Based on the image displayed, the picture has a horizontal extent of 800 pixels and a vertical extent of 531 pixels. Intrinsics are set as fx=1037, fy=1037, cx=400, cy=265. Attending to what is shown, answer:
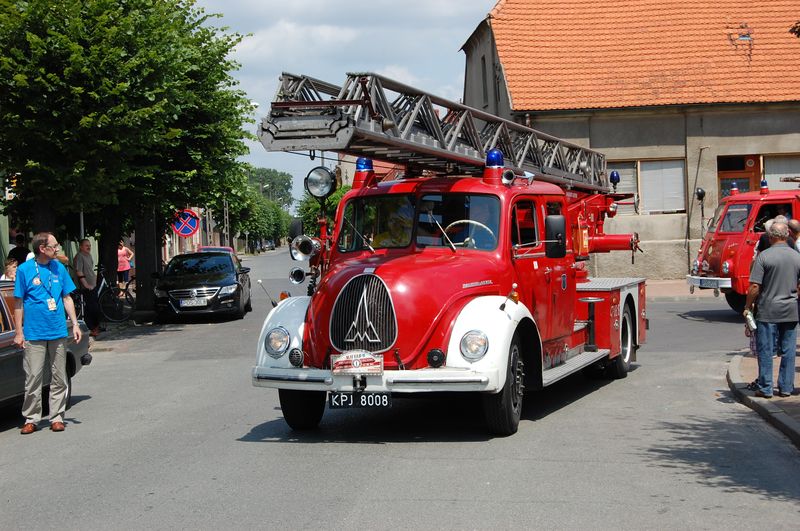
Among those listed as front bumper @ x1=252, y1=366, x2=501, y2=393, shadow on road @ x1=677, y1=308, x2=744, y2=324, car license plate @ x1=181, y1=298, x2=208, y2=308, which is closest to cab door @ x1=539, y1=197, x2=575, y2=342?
front bumper @ x1=252, y1=366, x2=501, y2=393

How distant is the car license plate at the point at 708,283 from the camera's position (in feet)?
66.8

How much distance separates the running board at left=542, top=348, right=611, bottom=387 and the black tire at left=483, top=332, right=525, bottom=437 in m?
0.52

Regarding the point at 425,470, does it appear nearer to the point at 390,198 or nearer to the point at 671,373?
the point at 390,198

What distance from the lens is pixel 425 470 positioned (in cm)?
776

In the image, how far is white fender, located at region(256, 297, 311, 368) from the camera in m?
9.05

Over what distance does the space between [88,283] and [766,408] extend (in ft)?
46.1

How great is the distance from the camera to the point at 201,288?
76.4 feet

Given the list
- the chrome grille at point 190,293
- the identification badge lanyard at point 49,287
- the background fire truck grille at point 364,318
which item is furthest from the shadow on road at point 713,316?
the identification badge lanyard at point 49,287

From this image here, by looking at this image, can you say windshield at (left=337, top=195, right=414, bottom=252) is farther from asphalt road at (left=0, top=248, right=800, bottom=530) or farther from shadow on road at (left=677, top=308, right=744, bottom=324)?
shadow on road at (left=677, top=308, right=744, bottom=324)

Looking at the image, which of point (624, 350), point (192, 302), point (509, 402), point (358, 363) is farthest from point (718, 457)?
point (192, 302)

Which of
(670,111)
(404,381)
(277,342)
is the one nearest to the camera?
(404,381)

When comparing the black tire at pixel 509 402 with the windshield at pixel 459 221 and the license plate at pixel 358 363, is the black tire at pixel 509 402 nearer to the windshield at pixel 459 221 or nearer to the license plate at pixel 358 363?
the license plate at pixel 358 363

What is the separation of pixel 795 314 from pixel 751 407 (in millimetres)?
1053

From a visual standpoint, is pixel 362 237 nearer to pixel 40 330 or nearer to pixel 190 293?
pixel 40 330
